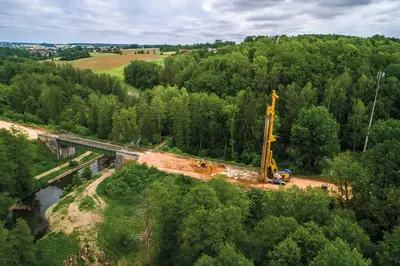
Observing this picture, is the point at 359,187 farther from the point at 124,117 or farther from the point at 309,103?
the point at 124,117

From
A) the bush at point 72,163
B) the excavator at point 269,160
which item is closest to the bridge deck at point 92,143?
the bush at point 72,163

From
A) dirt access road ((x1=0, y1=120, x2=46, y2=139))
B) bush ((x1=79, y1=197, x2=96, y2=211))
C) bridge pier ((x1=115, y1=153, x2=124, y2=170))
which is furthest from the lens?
dirt access road ((x1=0, y1=120, x2=46, y2=139))

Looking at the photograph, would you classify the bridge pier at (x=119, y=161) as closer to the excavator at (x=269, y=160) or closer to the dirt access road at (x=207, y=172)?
the dirt access road at (x=207, y=172)

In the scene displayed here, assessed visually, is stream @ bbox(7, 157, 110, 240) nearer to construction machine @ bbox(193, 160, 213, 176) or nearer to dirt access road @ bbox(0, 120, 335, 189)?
dirt access road @ bbox(0, 120, 335, 189)

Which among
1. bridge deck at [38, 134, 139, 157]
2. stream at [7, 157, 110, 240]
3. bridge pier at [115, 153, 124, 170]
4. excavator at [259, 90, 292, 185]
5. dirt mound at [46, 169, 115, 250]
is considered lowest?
stream at [7, 157, 110, 240]

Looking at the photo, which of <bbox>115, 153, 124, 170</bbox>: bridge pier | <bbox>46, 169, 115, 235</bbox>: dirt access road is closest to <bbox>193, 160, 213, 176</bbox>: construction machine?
<bbox>115, 153, 124, 170</bbox>: bridge pier

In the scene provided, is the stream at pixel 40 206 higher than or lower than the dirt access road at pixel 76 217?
lower

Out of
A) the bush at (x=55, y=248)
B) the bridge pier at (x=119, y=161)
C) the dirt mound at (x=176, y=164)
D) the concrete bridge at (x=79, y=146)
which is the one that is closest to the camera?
the bush at (x=55, y=248)
